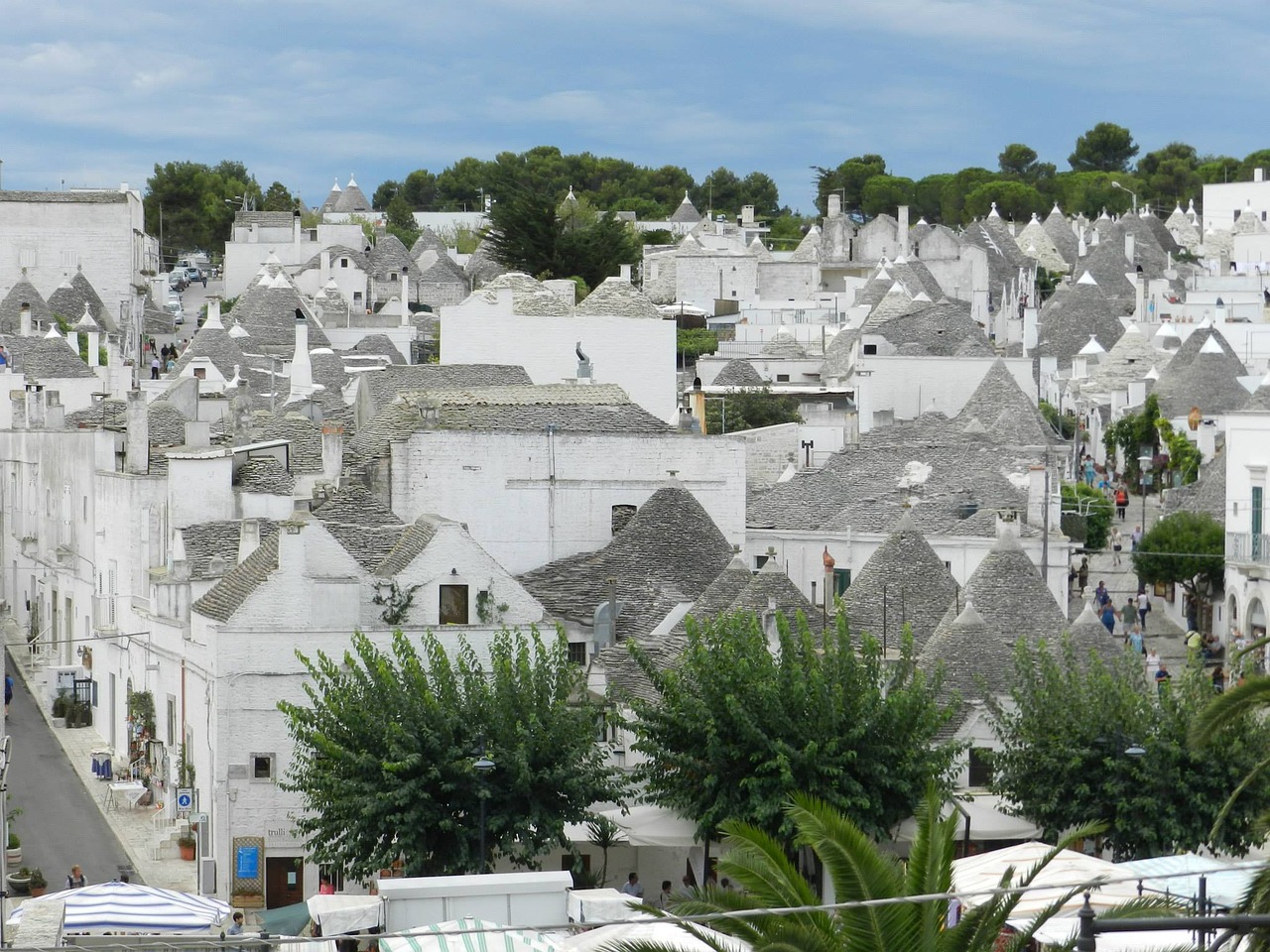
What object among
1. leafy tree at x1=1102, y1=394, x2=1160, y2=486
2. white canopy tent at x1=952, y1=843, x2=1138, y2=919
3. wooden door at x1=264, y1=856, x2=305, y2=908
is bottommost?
wooden door at x1=264, y1=856, x2=305, y2=908

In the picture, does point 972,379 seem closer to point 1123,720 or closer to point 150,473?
point 150,473

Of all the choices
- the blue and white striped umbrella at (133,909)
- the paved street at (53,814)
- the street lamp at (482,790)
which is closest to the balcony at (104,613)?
the paved street at (53,814)

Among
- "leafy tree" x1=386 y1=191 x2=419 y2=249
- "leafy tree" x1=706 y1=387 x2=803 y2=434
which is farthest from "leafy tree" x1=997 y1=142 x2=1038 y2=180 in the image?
"leafy tree" x1=706 y1=387 x2=803 y2=434

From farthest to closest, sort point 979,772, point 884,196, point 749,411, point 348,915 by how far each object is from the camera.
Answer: point 884,196 → point 749,411 → point 979,772 → point 348,915

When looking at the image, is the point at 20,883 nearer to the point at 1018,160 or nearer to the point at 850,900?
the point at 850,900

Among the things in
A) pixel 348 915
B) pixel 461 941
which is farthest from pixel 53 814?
pixel 461 941

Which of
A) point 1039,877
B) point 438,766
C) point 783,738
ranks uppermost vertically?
point 783,738

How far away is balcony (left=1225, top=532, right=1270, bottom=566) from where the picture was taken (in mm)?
49125

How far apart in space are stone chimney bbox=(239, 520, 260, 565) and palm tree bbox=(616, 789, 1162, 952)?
19367 mm

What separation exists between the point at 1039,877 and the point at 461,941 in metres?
6.55

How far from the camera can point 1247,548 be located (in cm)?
5000

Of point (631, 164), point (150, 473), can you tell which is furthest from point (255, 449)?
point (631, 164)

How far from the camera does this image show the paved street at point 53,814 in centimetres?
3556

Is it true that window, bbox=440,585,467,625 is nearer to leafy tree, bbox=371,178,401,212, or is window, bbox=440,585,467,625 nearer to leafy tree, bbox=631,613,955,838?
leafy tree, bbox=631,613,955,838
